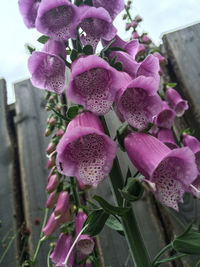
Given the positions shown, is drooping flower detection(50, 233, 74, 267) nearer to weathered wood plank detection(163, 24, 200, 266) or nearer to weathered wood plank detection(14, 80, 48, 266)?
weathered wood plank detection(14, 80, 48, 266)

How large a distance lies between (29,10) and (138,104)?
1.34 feet

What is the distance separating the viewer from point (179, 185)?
49 cm

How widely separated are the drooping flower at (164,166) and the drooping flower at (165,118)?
630 mm

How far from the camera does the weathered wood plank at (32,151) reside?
50.5 inches

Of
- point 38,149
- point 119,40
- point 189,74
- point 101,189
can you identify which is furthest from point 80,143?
point 189,74

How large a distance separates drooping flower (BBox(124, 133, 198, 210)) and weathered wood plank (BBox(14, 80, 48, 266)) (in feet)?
2.73

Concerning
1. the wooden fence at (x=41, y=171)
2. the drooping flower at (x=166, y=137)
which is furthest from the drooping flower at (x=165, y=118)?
the wooden fence at (x=41, y=171)

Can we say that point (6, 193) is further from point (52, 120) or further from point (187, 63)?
point (187, 63)

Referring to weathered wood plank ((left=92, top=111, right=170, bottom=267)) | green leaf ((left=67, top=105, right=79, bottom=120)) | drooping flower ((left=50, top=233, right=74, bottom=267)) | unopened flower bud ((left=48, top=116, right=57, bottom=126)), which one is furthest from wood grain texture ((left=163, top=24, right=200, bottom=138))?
green leaf ((left=67, top=105, right=79, bottom=120))

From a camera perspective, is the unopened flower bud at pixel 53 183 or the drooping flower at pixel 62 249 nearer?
the drooping flower at pixel 62 249

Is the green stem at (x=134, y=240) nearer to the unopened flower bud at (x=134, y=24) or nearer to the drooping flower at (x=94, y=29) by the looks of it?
the drooping flower at (x=94, y=29)

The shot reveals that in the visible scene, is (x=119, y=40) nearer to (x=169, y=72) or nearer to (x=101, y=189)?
(x=101, y=189)

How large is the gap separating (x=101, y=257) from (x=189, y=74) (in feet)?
3.65

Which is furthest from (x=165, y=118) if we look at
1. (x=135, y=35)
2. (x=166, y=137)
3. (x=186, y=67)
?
(x=135, y=35)
